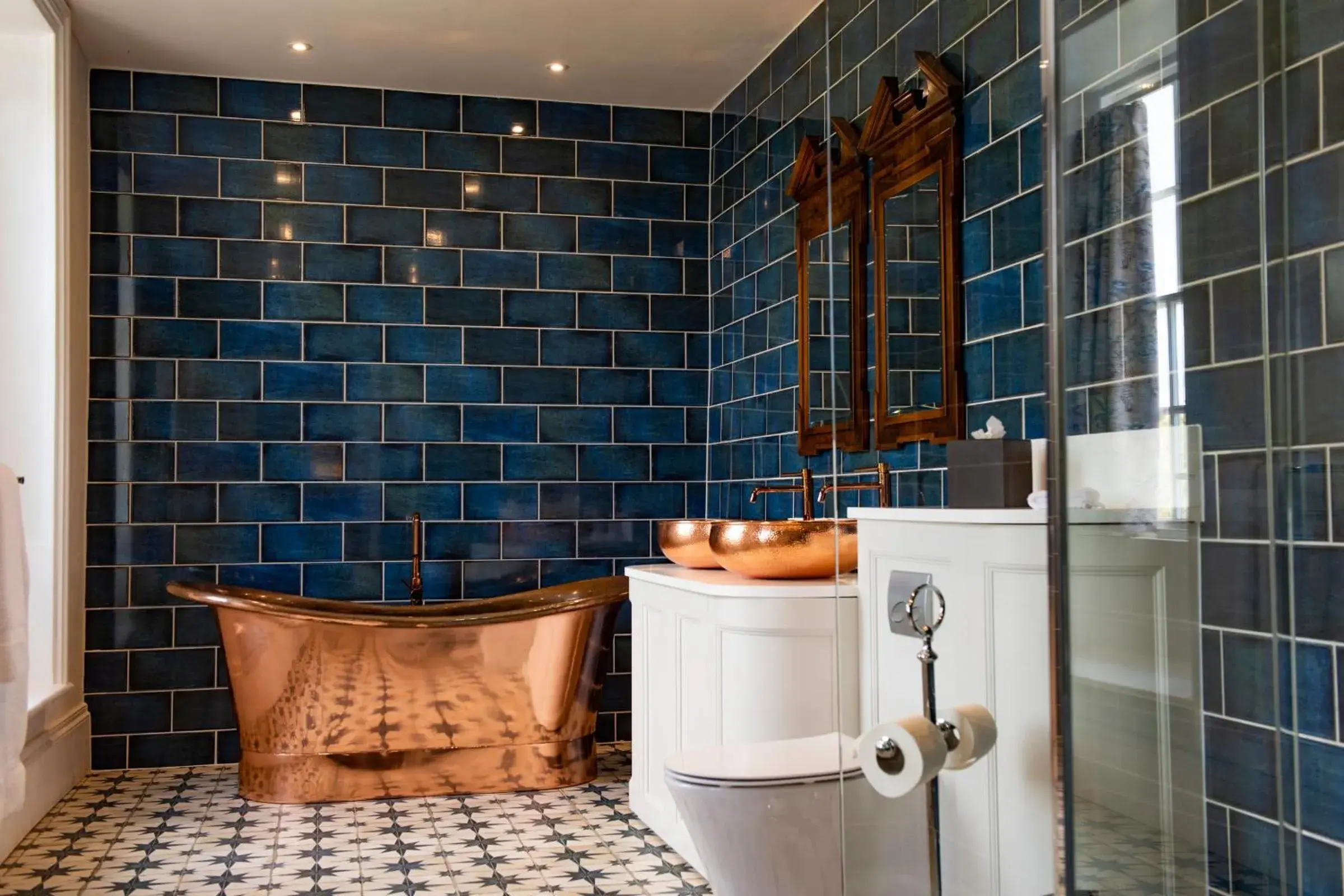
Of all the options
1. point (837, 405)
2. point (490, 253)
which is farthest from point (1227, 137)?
point (490, 253)

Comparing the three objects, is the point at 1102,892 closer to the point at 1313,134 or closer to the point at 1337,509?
the point at 1337,509

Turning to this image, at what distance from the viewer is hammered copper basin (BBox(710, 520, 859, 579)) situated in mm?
3129

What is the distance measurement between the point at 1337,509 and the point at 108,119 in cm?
503

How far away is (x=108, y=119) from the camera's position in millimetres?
4789

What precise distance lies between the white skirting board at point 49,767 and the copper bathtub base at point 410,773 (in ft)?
1.99

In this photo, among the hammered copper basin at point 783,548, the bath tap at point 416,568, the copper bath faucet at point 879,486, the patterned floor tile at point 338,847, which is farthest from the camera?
the bath tap at point 416,568

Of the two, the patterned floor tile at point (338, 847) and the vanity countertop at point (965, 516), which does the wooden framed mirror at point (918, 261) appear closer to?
the vanity countertop at point (965, 516)

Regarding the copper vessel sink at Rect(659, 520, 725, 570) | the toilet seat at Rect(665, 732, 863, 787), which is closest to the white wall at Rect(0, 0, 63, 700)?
the copper vessel sink at Rect(659, 520, 725, 570)

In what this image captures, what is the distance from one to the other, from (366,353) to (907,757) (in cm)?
425

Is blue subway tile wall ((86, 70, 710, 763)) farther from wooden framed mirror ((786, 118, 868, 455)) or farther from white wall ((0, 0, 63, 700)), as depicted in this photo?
wooden framed mirror ((786, 118, 868, 455))

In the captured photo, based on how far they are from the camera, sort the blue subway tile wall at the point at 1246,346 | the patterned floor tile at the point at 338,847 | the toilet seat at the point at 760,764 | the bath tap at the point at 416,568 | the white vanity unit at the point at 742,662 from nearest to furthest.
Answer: the blue subway tile wall at the point at 1246,346 < the toilet seat at the point at 760,764 < the white vanity unit at the point at 742,662 < the patterned floor tile at the point at 338,847 < the bath tap at the point at 416,568

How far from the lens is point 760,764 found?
246 centimetres

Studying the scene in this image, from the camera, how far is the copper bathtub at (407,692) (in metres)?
4.15

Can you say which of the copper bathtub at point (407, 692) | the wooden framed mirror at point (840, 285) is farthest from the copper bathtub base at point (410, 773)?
the wooden framed mirror at point (840, 285)
